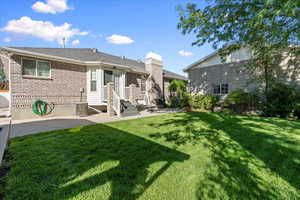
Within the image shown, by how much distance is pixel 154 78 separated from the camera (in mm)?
14469

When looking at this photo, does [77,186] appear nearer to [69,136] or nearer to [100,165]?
[100,165]

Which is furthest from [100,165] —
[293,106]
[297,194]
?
[293,106]

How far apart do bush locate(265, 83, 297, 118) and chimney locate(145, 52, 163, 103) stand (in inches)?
357

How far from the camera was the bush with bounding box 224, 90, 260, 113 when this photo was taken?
32.4ft

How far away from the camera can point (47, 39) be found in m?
18.8

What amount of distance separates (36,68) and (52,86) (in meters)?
1.28

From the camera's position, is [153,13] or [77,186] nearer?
[77,186]

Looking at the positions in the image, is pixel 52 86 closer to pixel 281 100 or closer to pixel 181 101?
pixel 181 101

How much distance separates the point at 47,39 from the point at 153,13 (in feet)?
54.4

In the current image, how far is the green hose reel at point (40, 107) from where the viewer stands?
7.93m

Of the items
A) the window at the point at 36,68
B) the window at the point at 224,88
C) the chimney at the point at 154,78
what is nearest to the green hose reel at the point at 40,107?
the window at the point at 36,68

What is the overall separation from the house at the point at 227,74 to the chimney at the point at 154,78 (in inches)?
111

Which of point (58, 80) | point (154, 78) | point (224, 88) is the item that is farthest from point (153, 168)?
point (154, 78)

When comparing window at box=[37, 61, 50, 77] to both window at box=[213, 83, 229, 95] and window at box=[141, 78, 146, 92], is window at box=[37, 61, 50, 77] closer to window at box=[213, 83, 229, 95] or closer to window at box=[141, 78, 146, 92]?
window at box=[141, 78, 146, 92]
